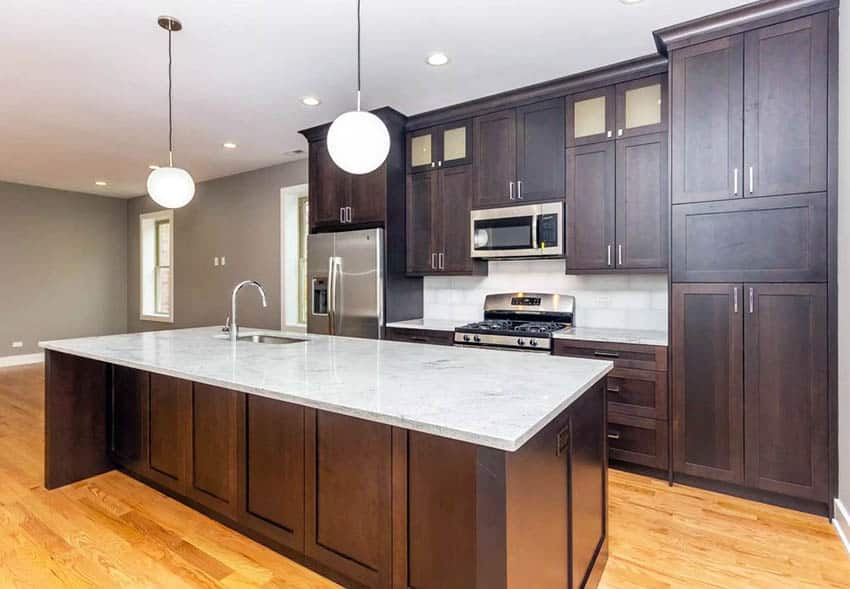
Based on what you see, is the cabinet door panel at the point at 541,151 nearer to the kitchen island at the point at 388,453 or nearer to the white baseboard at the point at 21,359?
the kitchen island at the point at 388,453

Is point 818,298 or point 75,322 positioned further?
point 75,322

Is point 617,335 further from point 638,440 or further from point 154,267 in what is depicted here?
point 154,267

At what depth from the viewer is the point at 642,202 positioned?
3004mm

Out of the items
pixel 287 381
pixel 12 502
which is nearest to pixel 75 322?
pixel 12 502

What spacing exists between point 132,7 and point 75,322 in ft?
21.5

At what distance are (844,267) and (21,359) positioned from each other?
29.6 feet

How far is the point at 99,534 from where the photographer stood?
2.20 meters

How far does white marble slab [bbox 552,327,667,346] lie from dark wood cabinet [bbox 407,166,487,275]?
1005 mm

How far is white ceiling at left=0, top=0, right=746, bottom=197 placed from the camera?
95.9 inches

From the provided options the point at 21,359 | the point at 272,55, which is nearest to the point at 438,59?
the point at 272,55

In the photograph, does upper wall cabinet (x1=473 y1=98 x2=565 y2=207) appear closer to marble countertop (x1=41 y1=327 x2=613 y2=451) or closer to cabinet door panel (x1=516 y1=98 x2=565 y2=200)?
cabinet door panel (x1=516 y1=98 x2=565 y2=200)

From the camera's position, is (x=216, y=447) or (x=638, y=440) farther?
(x=638, y=440)

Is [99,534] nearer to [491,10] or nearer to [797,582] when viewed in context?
[797,582]

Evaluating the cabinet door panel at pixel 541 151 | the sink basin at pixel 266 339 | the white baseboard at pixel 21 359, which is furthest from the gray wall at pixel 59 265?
the cabinet door panel at pixel 541 151
